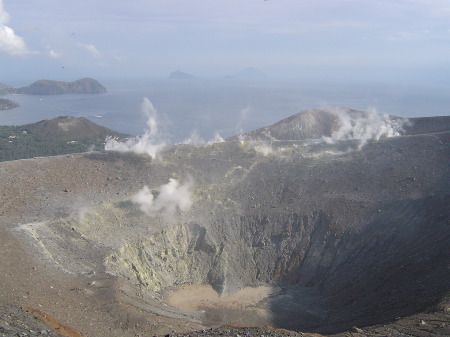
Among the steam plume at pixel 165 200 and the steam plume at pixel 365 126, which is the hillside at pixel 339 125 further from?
the steam plume at pixel 165 200

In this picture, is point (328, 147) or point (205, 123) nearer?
point (328, 147)

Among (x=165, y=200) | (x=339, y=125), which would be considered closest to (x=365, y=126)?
(x=339, y=125)

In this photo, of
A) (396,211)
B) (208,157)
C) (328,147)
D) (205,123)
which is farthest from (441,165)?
(205,123)

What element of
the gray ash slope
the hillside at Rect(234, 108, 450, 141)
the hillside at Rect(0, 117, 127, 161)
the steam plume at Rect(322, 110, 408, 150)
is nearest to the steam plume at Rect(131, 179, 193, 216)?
the gray ash slope

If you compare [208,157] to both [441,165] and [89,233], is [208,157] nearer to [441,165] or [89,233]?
[89,233]

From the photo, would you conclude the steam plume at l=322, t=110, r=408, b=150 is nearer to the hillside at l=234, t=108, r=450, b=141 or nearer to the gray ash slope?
the hillside at l=234, t=108, r=450, b=141
